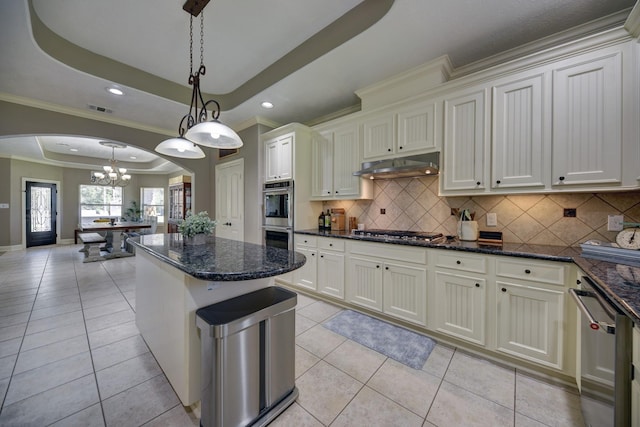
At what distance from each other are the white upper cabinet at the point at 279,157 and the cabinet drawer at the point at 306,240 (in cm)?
89

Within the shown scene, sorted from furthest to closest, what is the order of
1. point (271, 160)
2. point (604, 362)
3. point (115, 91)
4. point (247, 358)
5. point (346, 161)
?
point (271, 160) → point (346, 161) → point (115, 91) → point (247, 358) → point (604, 362)

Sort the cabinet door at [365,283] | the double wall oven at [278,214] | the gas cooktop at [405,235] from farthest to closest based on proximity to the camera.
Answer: the double wall oven at [278,214] < the cabinet door at [365,283] < the gas cooktop at [405,235]

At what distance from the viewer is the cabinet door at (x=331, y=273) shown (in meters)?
2.83

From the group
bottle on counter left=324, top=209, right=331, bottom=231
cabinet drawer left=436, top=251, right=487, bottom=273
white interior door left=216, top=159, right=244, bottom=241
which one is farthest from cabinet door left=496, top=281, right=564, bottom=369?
white interior door left=216, top=159, right=244, bottom=241

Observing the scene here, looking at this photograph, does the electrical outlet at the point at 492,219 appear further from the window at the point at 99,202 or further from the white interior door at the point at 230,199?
the window at the point at 99,202

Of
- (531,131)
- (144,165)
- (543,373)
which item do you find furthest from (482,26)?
(144,165)

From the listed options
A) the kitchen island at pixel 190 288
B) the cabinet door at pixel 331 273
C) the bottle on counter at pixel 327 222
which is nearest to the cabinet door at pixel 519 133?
the cabinet door at pixel 331 273

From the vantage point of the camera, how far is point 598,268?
1329 millimetres

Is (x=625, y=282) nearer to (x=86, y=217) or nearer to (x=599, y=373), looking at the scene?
(x=599, y=373)

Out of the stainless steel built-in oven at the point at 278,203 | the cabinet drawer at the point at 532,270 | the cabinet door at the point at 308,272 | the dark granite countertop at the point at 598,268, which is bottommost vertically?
the cabinet door at the point at 308,272

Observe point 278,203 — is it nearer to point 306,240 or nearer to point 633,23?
point 306,240

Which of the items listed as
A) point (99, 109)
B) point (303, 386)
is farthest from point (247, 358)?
point (99, 109)

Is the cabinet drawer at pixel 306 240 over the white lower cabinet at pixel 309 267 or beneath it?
over

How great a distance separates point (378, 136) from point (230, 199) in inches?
117
